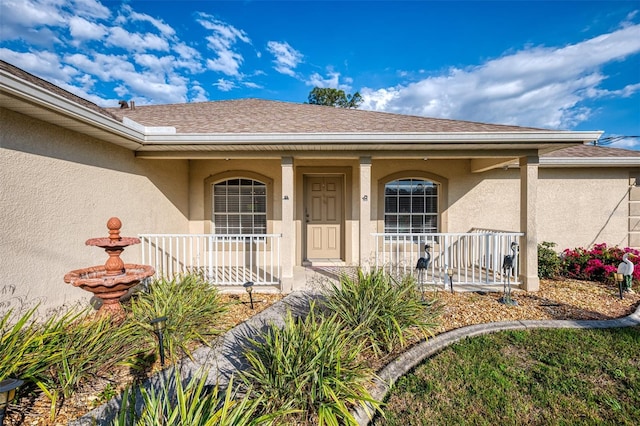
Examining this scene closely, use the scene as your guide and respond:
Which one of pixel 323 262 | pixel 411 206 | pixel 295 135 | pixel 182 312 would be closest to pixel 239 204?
pixel 323 262

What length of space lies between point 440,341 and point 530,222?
11.4ft

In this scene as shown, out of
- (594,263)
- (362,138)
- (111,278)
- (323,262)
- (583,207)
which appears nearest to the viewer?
(111,278)

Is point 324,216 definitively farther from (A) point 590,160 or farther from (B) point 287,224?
(A) point 590,160

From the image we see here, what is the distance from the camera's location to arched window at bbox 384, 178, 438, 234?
7.27m

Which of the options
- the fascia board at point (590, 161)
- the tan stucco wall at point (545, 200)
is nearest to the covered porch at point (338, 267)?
the tan stucco wall at point (545, 200)

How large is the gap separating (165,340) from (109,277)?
1.23 m

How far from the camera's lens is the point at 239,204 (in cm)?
727

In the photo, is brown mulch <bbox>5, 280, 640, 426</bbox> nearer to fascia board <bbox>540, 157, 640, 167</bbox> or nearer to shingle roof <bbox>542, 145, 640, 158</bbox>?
fascia board <bbox>540, 157, 640, 167</bbox>

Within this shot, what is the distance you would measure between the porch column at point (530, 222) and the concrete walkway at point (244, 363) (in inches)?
54.7

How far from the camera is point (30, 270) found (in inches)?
142

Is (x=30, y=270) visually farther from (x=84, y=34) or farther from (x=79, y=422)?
(x=84, y=34)

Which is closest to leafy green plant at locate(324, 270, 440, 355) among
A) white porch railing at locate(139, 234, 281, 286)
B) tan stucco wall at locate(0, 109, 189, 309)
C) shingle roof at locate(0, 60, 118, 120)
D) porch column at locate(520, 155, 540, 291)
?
white porch railing at locate(139, 234, 281, 286)

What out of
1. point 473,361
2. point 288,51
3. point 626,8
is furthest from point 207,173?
point 626,8

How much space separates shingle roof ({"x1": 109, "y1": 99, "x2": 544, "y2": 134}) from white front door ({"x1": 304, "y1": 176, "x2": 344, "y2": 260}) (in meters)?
1.54
